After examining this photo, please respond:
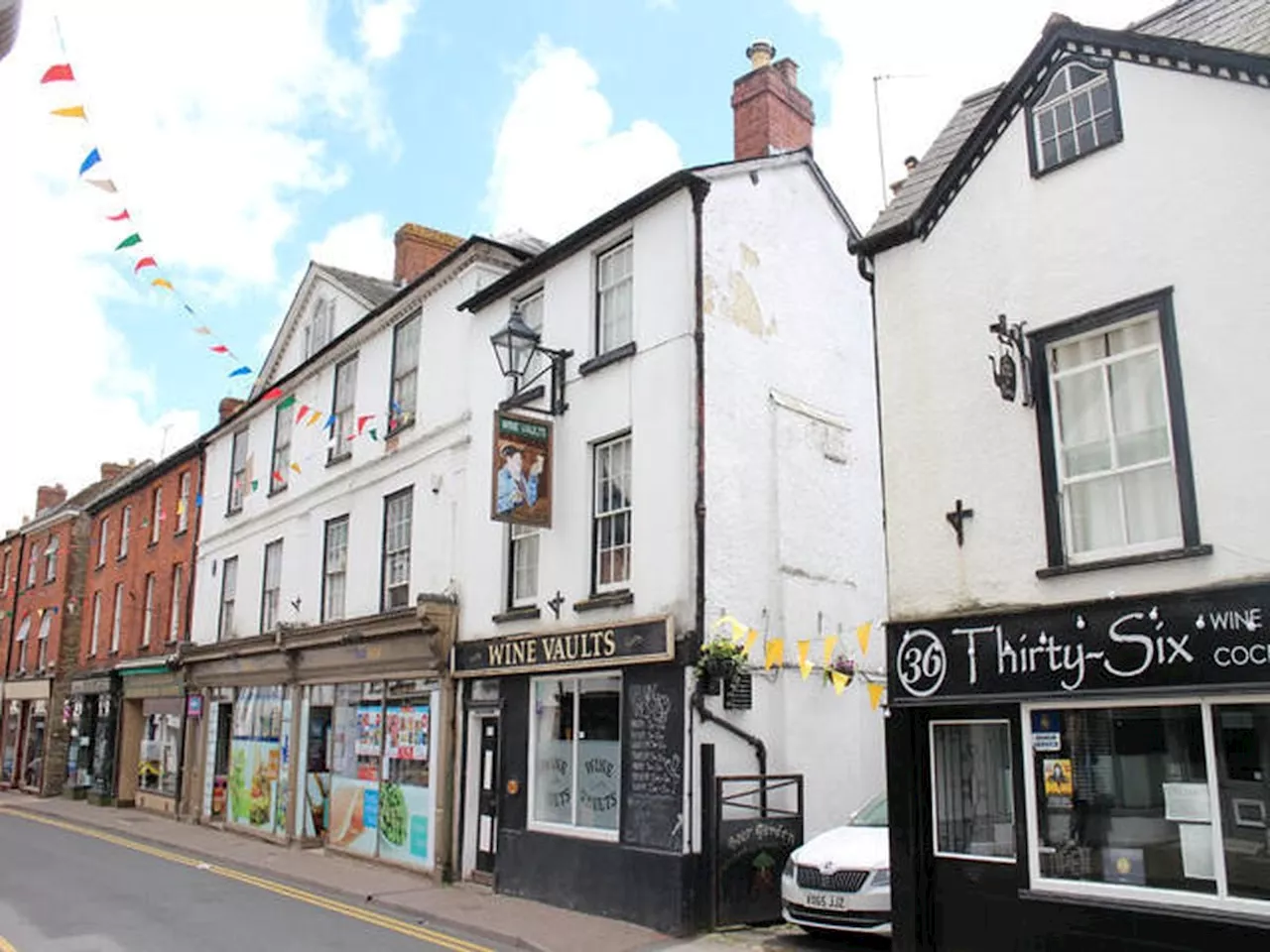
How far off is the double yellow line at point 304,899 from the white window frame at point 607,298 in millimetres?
7273

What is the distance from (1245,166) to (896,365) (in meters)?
3.25

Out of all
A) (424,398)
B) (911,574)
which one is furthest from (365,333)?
(911,574)

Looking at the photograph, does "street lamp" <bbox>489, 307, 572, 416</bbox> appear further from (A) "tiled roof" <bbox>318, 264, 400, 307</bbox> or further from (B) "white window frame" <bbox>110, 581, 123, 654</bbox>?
(B) "white window frame" <bbox>110, 581, 123, 654</bbox>

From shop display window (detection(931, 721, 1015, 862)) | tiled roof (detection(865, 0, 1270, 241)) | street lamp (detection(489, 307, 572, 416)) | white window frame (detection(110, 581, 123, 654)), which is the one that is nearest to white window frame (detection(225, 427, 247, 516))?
white window frame (detection(110, 581, 123, 654))

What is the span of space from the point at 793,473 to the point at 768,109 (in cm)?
562

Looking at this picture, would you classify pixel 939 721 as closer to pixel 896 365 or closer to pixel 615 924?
pixel 896 365

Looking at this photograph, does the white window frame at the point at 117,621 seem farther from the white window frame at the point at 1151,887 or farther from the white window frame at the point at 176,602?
the white window frame at the point at 1151,887

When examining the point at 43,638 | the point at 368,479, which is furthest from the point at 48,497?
the point at 368,479

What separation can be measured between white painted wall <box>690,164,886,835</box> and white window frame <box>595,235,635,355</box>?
1.26m

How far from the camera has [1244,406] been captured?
7.65 m

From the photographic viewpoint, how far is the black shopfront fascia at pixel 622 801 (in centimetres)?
1170

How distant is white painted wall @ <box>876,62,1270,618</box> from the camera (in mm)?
7746

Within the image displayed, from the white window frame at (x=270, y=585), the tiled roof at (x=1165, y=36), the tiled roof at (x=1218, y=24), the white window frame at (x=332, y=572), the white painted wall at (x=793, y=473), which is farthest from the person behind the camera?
the white window frame at (x=270, y=585)

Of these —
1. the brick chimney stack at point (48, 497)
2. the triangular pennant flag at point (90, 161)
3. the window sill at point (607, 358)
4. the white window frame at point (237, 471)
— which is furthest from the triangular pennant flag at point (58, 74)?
the brick chimney stack at point (48, 497)
